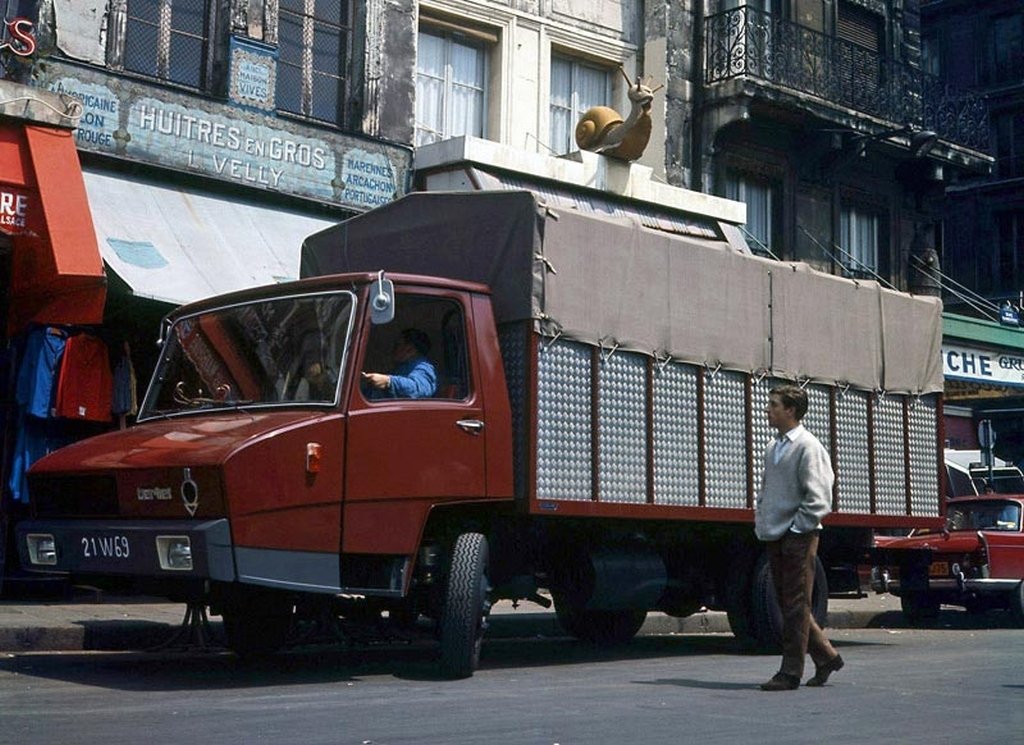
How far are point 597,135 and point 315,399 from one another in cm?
1121

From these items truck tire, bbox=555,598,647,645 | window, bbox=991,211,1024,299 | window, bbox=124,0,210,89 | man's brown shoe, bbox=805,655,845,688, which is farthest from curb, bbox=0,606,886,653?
window, bbox=991,211,1024,299

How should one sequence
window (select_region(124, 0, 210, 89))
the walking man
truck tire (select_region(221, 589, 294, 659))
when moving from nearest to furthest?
1. the walking man
2. truck tire (select_region(221, 589, 294, 659))
3. window (select_region(124, 0, 210, 89))

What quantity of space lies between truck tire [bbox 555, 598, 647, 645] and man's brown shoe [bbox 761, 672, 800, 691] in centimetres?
336

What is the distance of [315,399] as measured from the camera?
8.55m

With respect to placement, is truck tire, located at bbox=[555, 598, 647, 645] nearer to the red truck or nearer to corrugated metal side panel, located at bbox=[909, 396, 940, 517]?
the red truck

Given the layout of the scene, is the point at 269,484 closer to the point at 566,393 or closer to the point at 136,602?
the point at 566,393

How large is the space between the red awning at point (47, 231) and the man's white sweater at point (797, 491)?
20.8 ft

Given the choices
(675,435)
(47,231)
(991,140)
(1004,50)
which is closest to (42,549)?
(675,435)

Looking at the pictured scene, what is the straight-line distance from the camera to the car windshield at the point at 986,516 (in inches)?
640

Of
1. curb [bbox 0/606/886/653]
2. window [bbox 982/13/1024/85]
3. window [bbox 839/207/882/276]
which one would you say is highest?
window [bbox 982/13/1024/85]

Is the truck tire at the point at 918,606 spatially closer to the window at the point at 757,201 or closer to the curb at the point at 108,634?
the curb at the point at 108,634

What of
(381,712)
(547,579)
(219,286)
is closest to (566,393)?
(547,579)

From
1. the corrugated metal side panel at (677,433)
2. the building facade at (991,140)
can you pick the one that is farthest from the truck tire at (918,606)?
the building facade at (991,140)

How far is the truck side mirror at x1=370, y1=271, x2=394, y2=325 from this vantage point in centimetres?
852
